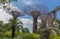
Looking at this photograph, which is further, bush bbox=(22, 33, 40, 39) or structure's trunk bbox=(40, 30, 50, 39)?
bush bbox=(22, 33, 40, 39)

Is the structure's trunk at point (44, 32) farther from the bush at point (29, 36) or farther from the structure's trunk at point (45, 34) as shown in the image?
the bush at point (29, 36)

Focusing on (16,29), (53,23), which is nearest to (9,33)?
(16,29)

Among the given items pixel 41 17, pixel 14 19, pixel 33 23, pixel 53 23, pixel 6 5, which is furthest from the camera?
pixel 33 23

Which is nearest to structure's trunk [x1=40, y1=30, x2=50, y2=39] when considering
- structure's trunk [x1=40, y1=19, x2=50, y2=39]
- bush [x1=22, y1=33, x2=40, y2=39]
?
structure's trunk [x1=40, y1=19, x2=50, y2=39]

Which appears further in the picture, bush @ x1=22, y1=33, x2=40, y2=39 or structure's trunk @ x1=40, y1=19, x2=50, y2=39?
bush @ x1=22, y1=33, x2=40, y2=39

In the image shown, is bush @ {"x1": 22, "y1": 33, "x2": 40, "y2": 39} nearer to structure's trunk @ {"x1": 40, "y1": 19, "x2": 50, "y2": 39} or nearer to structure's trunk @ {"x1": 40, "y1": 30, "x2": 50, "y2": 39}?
structure's trunk @ {"x1": 40, "y1": 19, "x2": 50, "y2": 39}

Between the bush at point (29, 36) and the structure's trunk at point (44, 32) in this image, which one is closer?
the structure's trunk at point (44, 32)

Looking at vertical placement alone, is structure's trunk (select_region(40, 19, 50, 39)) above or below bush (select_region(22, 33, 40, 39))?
above

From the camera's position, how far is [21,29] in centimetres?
3856

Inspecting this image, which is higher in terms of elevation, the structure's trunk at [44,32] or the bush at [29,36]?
the structure's trunk at [44,32]

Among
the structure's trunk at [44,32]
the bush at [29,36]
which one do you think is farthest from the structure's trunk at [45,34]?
the bush at [29,36]

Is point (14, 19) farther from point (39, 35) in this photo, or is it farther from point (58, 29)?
point (58, 29)

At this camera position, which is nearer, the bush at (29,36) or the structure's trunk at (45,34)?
the structure's trunk at (45,34)

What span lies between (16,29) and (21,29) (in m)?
1.59
